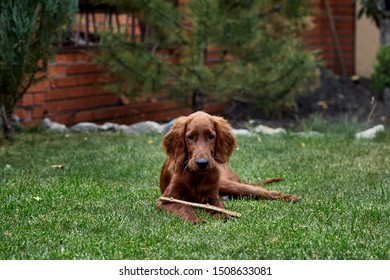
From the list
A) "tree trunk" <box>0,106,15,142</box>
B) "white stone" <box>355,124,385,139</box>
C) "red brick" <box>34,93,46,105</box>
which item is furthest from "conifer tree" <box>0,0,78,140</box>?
"white stone" <box>355,124,385,139</box>

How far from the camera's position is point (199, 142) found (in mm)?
5645

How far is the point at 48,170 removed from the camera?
7.54 meters

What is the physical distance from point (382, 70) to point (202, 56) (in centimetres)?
410

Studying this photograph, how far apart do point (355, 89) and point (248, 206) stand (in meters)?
9.87

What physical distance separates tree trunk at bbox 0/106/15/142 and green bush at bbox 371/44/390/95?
6663 millimetres

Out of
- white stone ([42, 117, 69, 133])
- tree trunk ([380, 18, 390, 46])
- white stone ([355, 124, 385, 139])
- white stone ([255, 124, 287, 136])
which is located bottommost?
white stone ([255, 124, 287, 136])

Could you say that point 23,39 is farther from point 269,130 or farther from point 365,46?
point 365,46

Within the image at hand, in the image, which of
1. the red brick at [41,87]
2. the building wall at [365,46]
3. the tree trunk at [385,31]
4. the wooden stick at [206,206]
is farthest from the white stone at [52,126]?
the building wall at [365,46]

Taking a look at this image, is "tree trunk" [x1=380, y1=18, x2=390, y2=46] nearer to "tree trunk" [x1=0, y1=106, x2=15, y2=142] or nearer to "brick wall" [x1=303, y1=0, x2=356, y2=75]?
"brick wall" [x1=303, y1=0, x2=356, y2=75]

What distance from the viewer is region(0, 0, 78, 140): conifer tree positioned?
862 centimetres

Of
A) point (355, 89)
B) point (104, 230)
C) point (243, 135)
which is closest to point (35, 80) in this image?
point (243, 135)

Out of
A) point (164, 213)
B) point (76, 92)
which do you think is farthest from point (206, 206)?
point (76, 92)

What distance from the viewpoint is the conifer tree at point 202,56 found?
10664mm
